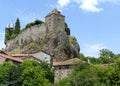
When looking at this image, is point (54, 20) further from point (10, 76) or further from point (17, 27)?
point (10, 76)

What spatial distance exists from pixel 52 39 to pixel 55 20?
5.39 metres

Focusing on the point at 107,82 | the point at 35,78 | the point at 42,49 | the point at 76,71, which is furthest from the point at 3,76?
the point at 42,49

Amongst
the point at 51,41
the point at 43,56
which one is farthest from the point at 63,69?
the point at 51,41

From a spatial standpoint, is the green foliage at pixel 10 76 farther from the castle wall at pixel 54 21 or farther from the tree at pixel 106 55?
the tree at pixel 106 55

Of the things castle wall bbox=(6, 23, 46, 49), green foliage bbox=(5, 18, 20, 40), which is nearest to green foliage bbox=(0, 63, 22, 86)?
castle wall bbox=(6, 23, 46, 49)

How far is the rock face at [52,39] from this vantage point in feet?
323

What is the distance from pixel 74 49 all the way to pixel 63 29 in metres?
5.67

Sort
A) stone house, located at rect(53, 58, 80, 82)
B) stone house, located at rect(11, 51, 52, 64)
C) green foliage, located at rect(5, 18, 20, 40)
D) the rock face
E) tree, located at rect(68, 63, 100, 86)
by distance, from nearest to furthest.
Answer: tree, located at rect(68, 63, 100, 86), stone house, located at rect(53, 58, 80, 82), stone house, located at rect(11, 51, 52, 64), the rock face, green foliage, located at rect(5, 18, 20, 40)

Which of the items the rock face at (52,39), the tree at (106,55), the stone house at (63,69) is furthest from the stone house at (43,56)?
the tree at (106,55)

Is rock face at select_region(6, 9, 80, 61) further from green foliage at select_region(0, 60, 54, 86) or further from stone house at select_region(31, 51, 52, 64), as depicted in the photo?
green foliage at select_region(0, 60, 54, 86)

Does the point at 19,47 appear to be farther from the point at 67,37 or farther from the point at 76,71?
the point at 76,71

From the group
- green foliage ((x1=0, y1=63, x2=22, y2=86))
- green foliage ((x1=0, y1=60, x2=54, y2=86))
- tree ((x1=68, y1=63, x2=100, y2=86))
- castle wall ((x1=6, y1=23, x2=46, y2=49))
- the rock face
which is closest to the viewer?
tree ((x1=68, y1=63, x2=100, y2=86))

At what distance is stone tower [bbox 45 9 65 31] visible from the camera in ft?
328

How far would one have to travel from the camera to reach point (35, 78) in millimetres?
68500
